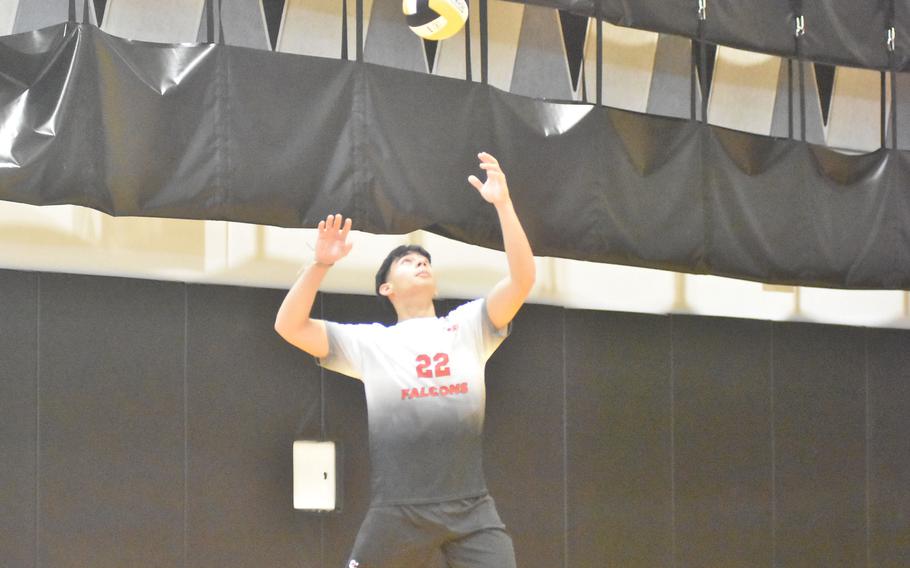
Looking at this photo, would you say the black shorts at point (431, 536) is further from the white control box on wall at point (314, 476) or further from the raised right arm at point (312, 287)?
the white control box on wall at point (314, 476)

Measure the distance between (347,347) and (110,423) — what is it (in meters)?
2.39

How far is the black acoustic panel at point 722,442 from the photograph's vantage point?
27.9 feet

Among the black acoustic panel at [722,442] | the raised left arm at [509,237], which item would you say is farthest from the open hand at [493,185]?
the black acoustic panel at [722,442]

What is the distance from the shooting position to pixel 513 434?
7723mm

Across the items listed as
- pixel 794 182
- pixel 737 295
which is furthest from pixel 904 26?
pixel 737 295

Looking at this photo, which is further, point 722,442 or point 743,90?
point 743,90

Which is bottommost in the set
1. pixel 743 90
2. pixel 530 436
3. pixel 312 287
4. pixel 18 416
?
pixel 530 436

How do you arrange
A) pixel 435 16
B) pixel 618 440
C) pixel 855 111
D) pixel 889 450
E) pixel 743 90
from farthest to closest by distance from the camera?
pixel 889 450 → pixel 855 111 → pixel 743 90 → pixel 618 440 → pixel 435 16

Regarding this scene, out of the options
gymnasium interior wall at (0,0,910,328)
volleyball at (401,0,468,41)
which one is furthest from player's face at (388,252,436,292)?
gymnasium interior wall at (0,0,910,328)

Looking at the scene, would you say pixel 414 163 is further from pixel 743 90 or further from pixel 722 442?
pixel 722 442

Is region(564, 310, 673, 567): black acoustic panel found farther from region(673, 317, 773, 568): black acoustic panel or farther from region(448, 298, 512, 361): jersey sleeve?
region(448, 298, 512, 361): jersey sleeve

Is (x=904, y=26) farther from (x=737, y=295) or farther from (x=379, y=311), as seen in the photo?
(x=379, y=311)

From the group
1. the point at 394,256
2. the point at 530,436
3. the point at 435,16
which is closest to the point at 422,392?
the point at 394,256

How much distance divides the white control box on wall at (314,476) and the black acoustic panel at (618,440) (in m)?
1.89
